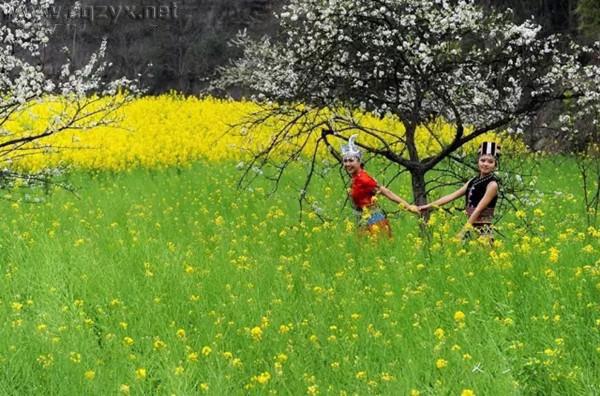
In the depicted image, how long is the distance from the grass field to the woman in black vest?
13.5 inches

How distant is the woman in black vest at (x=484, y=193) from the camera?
6.94 metres

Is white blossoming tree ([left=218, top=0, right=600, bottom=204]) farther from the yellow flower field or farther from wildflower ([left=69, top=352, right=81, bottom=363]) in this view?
the yellow flower field

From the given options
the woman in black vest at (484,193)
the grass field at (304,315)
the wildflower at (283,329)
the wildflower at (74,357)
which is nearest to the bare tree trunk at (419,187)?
the grass field at (304,315)

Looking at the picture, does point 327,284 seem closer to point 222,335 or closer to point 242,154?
point 222,335

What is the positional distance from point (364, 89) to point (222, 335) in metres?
3.61

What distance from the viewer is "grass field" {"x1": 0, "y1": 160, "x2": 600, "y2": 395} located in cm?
435

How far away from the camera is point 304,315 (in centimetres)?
574

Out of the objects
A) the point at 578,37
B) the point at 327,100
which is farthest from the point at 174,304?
the point at 578,37

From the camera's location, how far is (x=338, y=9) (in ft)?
24.8

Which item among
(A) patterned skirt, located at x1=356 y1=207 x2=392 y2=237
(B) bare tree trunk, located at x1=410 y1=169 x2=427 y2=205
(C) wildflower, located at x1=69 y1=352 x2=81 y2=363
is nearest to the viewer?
(C) wildflower, located at x1=69 y1=352 x2=81 y2=363

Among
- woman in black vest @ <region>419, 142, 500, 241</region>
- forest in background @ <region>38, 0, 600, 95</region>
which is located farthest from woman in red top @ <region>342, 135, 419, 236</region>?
forest in background @ <region>38, 0, 600, 95</region>

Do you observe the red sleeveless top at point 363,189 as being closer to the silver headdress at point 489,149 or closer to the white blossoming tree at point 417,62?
A: the white blossoming tree at point 417,62

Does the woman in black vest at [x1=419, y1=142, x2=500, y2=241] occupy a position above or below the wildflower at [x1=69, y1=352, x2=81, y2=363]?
above

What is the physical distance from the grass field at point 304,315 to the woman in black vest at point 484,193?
1.12 ft
